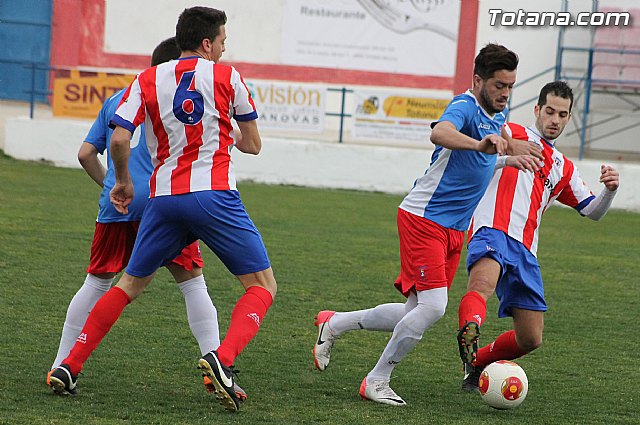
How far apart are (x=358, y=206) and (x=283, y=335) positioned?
26.6 feet

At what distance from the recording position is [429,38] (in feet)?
67.4

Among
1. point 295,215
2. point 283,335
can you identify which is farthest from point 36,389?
point 295,215

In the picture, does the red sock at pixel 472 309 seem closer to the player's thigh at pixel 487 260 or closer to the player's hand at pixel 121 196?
the player's thigh at pixel 487 260

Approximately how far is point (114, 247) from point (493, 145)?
195 cm

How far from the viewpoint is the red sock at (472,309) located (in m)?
5.02

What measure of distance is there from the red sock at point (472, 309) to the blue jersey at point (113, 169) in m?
1.65

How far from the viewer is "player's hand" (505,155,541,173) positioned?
471cm

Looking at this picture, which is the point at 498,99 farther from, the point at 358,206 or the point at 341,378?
the point at 358,206

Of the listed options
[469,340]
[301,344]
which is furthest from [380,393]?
[301,344]

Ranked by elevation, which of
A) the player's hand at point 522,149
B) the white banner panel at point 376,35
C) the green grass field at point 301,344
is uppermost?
the white banner panel at point 376,35

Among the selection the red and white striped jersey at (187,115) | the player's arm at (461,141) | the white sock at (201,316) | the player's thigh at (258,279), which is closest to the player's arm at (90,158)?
the red and white striped jersey at (187,115)

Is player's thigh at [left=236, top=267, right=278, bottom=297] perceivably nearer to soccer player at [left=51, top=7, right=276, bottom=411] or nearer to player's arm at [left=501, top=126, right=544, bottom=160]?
soccer player at [left=51, top=7, right=276, bottom=411]

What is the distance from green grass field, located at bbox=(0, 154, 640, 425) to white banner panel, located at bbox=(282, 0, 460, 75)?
9137mm

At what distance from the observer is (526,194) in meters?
5.56
